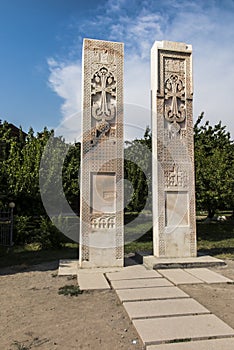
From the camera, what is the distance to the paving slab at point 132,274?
6031 millimetres

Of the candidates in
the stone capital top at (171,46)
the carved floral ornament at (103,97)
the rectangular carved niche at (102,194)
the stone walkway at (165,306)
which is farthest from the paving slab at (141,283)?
the stone capital top at (171,46)

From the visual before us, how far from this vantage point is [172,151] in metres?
7.62

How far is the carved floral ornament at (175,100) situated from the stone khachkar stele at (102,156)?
1.25m

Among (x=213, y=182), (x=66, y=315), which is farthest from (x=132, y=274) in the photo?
(x=213, y=182)

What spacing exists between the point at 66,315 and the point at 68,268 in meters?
2.86

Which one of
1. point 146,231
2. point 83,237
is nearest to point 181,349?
point 83,237

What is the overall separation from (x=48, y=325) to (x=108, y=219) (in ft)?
11.3

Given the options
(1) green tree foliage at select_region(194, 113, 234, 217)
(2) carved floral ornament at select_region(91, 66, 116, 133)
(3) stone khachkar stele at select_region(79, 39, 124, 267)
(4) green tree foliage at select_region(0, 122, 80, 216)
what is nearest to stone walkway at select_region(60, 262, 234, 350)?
(3) stone khachkar stele at select_region(79, 39, 124, 267)

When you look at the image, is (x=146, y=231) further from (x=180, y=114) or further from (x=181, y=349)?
(x=181, y=349)

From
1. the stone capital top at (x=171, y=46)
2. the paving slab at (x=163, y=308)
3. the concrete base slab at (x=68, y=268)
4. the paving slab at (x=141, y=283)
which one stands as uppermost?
the stone capital top at (x=171, y=46)

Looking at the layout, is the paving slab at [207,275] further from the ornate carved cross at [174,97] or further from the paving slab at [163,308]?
the ornate carved cross at [174,97]

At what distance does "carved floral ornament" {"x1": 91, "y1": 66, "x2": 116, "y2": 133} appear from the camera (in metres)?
7.18

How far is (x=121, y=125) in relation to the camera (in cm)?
727

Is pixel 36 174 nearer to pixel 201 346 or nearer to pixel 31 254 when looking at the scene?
pixel 31 254
